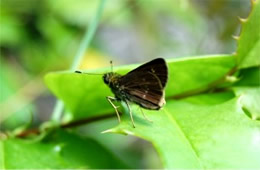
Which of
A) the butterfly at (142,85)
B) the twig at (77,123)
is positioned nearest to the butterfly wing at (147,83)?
the butterfly at (142,85)

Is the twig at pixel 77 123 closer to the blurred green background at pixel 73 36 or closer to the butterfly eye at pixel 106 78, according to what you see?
the butterfly eye at pixel 106 78

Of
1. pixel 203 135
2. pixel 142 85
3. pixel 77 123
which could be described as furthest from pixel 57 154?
pixel 203 135

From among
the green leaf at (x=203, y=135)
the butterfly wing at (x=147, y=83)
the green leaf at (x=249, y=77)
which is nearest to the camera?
the green leaf at (x=203, y=135)

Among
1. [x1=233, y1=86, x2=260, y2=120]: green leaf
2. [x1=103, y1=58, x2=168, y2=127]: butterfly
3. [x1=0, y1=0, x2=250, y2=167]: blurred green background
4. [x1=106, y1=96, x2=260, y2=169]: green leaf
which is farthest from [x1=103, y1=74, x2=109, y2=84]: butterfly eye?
[x1=0, y1=0, x2=250, y2=167]: blurred green background

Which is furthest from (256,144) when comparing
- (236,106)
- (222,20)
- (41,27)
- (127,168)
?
(41,27)

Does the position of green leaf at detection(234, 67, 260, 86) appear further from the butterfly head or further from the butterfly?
the butterfly head

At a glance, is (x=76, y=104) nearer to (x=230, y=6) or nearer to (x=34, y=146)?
(x=34, y=146)
